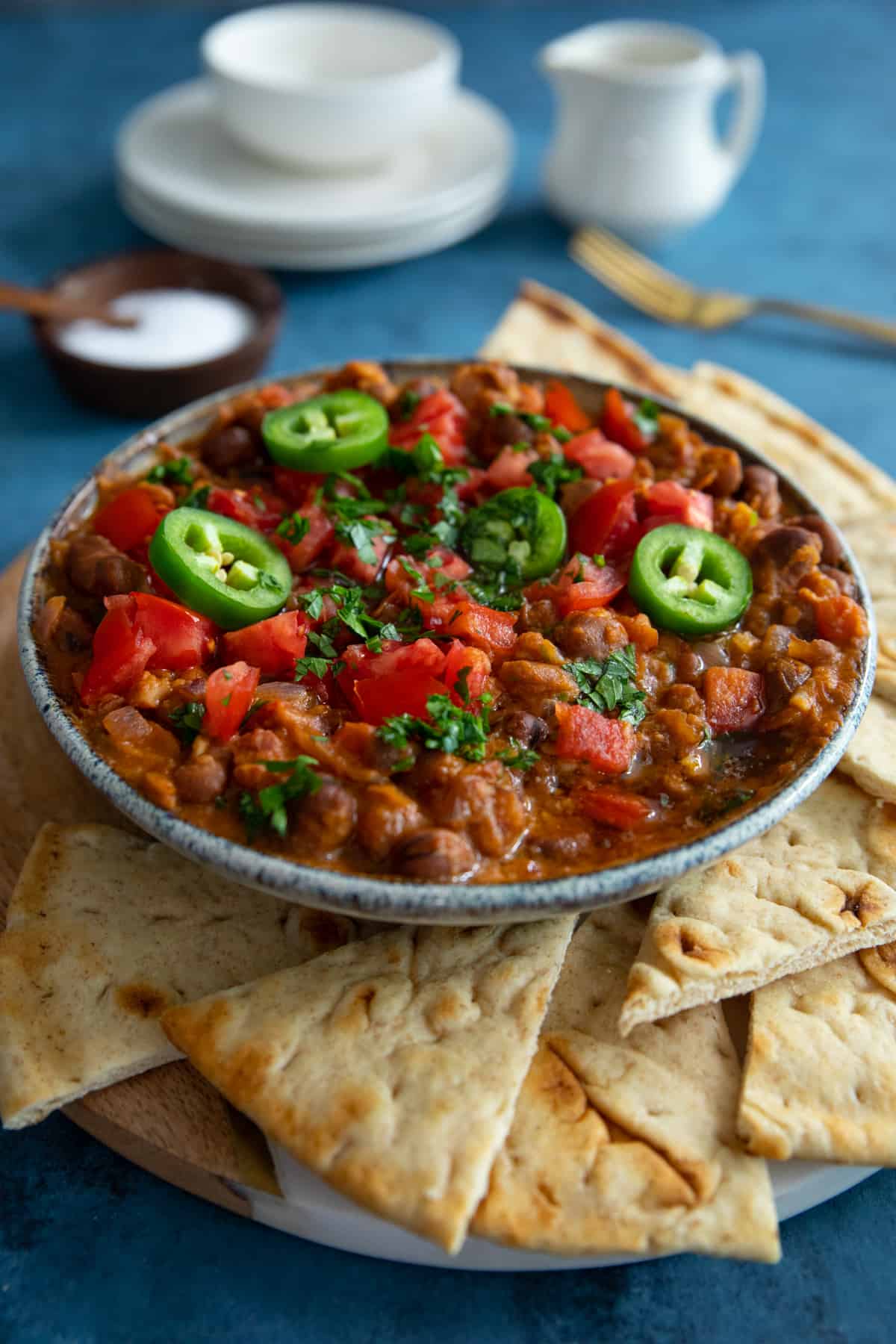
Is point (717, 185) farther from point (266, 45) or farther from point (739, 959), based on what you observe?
point (739, 959)

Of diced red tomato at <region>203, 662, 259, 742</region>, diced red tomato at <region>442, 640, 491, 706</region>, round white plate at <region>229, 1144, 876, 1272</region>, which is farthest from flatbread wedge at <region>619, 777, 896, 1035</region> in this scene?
diced red tomato at <region>203, 662, 259, 742</region>

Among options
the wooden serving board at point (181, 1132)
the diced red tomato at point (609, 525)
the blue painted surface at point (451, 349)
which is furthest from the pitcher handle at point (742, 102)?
the wooden serving board at point (181, 1132)

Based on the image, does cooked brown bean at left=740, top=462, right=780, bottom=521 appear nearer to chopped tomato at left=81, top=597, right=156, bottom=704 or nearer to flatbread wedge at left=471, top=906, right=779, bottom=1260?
flatbread wedge at left=471, top=906, right=779, bottom=1260

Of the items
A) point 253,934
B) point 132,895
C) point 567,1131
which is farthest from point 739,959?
point 132,895

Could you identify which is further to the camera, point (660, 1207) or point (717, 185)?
point (717, 185)

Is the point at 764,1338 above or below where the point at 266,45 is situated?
below
